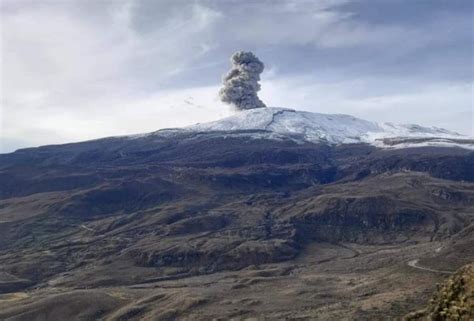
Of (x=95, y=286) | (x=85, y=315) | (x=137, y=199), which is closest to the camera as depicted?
(x=85, y=315)

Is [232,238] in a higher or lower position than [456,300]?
lower

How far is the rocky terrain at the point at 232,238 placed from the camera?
2527 inches

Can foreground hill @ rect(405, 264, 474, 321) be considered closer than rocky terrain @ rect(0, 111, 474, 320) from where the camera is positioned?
Yes

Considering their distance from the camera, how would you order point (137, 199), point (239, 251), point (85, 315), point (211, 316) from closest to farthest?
1. point (211, 316)
2. point (85, 315)
3. point (239, 251)
4. point (137, 199)

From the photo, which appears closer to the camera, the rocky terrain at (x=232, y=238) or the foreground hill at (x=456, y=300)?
the foreground hill at (x=456, y=300)

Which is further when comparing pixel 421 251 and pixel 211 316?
pixel 421 251

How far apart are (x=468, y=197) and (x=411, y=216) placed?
22.1 metres

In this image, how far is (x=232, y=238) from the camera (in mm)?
112938

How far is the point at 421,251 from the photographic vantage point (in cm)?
8762

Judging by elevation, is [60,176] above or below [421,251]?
above

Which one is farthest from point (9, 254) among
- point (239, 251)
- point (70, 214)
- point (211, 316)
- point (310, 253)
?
point (211, 316)

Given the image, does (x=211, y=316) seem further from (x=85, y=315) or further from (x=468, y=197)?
(x=468, y=197)

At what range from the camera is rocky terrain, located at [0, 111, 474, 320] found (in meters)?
64.2

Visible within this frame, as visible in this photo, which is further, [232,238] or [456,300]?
[232,238]
